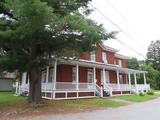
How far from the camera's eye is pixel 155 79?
178ft

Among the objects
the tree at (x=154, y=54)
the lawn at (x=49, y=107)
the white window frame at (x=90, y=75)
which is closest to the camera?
the lawn at (x=49, y=107)

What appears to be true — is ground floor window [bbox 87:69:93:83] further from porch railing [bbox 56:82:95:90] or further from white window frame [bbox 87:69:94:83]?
porch railing [bbox 56:82:95:90]

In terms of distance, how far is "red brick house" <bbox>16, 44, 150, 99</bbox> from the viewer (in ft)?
74.3

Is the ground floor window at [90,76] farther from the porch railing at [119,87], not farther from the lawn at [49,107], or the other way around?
the lawn at [49,107]

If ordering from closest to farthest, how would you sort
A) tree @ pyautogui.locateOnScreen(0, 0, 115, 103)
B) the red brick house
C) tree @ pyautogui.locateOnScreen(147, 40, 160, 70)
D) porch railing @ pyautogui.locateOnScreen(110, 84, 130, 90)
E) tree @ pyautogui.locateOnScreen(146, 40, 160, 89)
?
tree @ pyautogui.locateOnScreen(0, 0, 115, 103), the red brick house, porch railing @ pyautogui.locateOnScreen(110, 84, 130, 90), tree @ pyautogui.locateOnScreen(146, 40, 160, 89), tree @ pyautogui.locateOnScreen(147, 40, 160, 70)

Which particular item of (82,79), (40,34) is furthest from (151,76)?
(40,34)

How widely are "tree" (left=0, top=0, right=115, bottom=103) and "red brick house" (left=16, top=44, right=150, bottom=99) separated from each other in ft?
11.7

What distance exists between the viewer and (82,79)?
27547 millimetres

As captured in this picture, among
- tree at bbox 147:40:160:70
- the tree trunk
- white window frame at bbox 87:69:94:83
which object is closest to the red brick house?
white window frame at bbox 87:69:94:83

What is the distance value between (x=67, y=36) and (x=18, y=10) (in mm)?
4724

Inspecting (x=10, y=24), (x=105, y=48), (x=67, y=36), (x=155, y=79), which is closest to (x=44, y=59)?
(x=67, y=36)

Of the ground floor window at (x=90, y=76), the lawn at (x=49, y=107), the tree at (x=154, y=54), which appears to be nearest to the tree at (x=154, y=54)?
the tree at (x=154, y=54)

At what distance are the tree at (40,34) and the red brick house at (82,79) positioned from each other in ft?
11.7

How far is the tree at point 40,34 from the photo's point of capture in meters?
12.2
